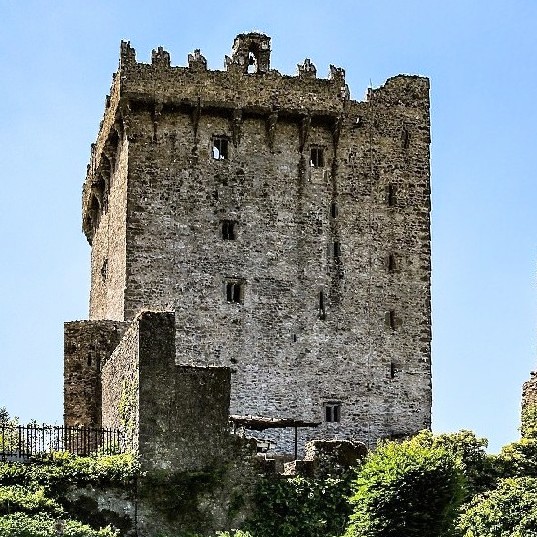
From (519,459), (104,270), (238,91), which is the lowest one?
(519,459)

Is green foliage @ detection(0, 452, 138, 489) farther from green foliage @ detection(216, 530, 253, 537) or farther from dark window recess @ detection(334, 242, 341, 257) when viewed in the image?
dark window recess @ detection(334, 242, 341, 257)

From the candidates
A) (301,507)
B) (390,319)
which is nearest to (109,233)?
(390,319)

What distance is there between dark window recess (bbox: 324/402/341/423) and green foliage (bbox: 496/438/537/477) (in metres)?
6.73

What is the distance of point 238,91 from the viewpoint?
5884 cm

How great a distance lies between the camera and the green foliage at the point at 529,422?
53469mm

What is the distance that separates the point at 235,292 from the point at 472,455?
33.1 feet

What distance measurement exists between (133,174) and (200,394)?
17047 millimetres

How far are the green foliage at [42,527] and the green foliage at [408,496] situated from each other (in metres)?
6.18

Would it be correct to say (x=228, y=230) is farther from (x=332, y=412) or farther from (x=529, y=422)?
(x=529, y=422)

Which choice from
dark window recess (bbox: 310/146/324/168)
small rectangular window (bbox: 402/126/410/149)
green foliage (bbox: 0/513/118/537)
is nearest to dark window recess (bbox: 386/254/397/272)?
dark window recess (bbox: 310/146/324/168)

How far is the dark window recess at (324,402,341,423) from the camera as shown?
187 ft

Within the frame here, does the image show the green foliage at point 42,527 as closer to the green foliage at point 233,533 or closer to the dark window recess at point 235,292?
the green foliage at point 233,533

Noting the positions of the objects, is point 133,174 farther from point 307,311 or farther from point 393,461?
point 393,461

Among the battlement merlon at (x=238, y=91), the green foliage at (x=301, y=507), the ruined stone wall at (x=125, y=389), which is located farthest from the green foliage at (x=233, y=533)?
the battlement merlon at (x=238, y=91)
